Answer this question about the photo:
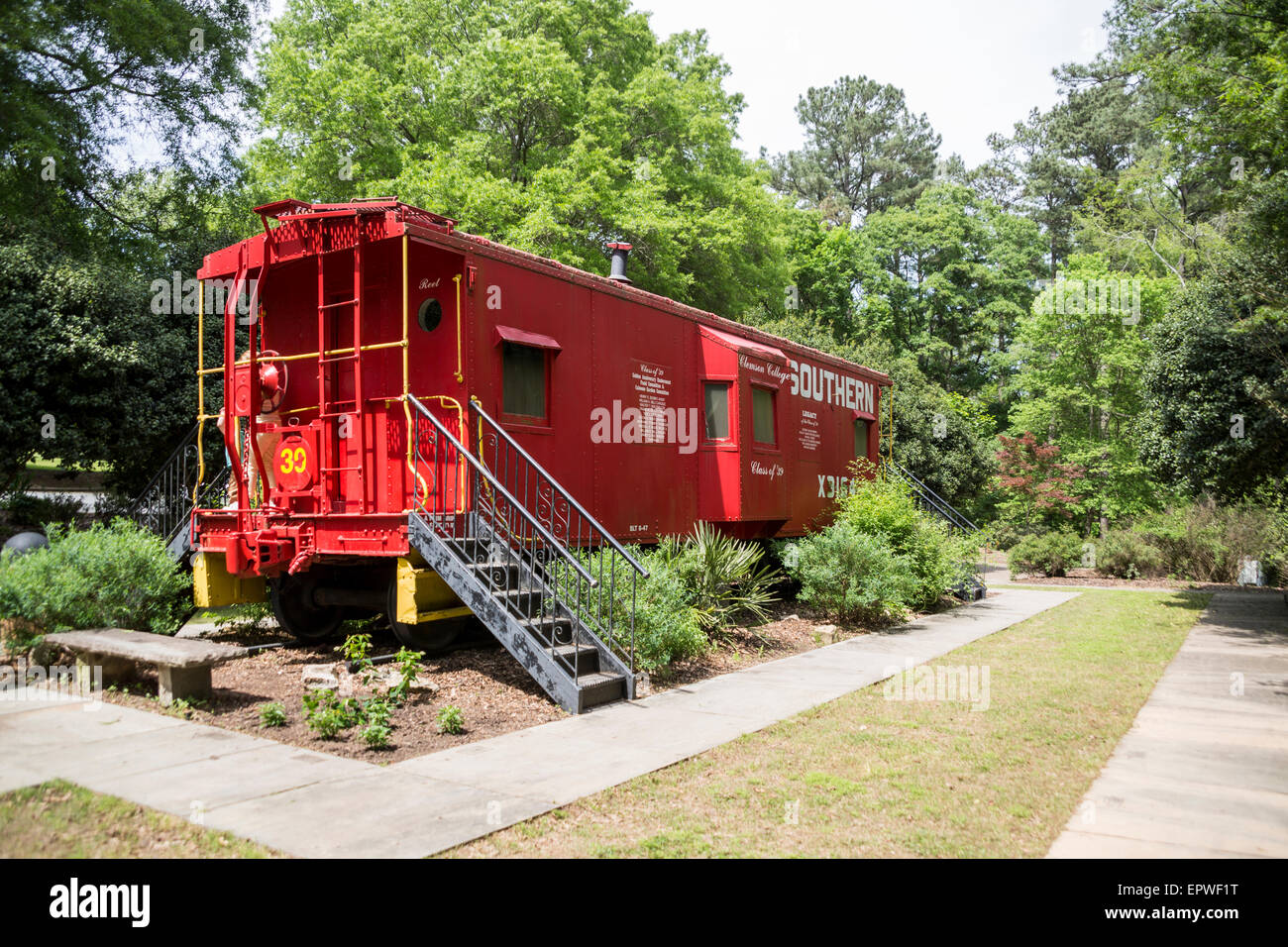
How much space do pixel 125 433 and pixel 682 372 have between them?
845 cm

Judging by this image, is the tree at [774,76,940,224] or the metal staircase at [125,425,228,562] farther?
the tree at [774,76,940,224]

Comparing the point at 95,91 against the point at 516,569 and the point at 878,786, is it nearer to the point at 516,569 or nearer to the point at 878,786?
the point at 516,569

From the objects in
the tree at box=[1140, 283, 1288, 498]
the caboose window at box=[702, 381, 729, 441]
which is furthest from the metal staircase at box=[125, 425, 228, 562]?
the tree at box=[1140, 283, 1288, 498]

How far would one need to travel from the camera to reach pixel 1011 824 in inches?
178

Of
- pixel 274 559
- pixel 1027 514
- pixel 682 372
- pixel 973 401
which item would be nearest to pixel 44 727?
pixel 274 559

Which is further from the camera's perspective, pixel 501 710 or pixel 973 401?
pixel 973 401

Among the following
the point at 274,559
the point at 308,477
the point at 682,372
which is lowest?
the point at 274,559

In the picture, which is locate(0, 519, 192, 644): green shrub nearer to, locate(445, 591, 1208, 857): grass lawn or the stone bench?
the stone bench

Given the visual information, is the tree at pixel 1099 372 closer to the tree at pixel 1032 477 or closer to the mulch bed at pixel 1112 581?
the tree at pixel 1032 477

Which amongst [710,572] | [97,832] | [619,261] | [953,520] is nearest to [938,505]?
[953,520]

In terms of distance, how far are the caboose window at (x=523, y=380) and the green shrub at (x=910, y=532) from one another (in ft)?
19.9

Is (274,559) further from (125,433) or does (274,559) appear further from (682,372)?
(125,433)

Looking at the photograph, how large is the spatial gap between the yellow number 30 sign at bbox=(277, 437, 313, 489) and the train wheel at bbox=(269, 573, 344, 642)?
1128 mm

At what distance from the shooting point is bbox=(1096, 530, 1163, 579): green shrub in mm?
20344
